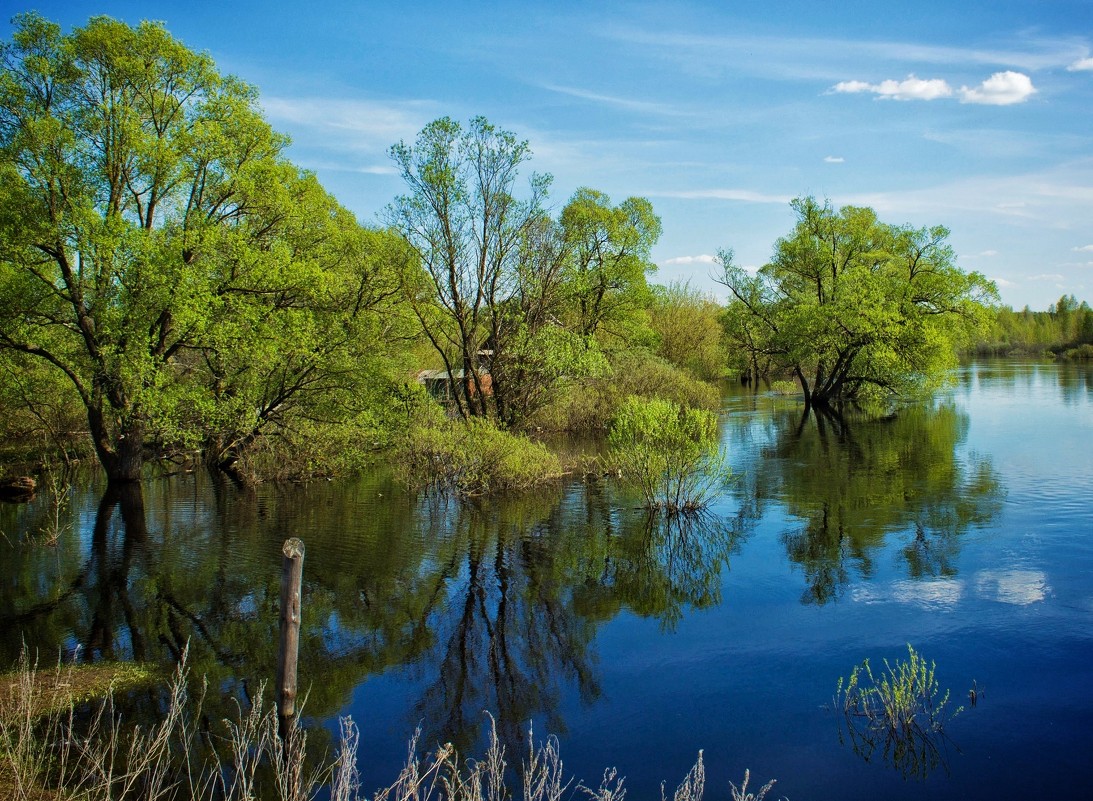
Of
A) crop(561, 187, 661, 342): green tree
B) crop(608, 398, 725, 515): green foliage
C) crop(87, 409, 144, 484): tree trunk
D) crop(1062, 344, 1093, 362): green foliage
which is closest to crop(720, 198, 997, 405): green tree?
crop(561, 187, 661, 342): green tree

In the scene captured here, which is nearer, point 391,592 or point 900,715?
point 900,715

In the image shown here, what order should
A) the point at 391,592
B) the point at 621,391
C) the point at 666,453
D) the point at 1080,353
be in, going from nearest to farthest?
the point at 391,592, the point at 666,453, the point at 621,391, the point at 1080,353

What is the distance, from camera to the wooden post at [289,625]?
31.0 feet

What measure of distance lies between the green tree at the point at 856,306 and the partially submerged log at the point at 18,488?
38.2 meters

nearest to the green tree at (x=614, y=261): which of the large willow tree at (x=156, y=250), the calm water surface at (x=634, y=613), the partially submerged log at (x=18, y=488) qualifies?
the large willow tree at (x=156, y=250)

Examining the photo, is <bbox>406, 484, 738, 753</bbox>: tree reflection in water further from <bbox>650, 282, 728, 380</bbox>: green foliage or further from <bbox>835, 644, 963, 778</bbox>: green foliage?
<bbox>650, 282, 728, 380</bbox>: green foliage

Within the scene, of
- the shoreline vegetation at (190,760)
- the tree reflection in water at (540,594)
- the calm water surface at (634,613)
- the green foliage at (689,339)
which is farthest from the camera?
the green foliage at (689,339)

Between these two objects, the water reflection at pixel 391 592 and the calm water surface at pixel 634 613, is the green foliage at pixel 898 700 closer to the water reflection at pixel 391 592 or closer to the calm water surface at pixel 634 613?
the calm water surface at pixel 634 613

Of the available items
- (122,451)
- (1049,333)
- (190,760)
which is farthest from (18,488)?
(1049,333)

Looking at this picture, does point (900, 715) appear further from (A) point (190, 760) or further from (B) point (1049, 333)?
(B) point (1049, 333)

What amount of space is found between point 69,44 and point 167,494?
1339cm

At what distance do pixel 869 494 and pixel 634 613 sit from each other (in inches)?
476

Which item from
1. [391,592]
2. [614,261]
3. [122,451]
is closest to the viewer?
[391,592]

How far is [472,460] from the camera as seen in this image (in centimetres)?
2447
